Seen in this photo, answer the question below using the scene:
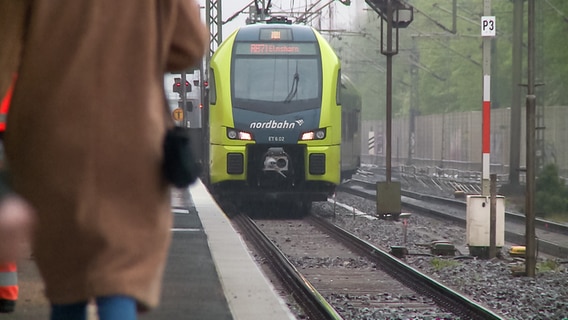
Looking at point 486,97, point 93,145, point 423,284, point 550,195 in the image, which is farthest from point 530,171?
point 550,195

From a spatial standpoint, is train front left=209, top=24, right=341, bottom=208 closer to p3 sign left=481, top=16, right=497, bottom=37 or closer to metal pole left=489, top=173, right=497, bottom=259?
p3 sign left=481, top=16, right=497, bottom=37

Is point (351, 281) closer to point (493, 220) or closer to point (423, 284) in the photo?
point (423, 284)

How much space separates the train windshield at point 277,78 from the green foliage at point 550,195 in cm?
695

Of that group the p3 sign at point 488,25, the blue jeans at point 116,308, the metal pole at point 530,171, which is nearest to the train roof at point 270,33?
the p3 sign at point 488,25

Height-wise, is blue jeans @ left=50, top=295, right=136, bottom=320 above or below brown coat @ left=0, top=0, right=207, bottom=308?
below

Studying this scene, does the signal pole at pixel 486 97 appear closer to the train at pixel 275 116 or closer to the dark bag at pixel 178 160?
the train at pixel 275 116

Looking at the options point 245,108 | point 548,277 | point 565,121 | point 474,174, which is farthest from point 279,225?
point 474,174

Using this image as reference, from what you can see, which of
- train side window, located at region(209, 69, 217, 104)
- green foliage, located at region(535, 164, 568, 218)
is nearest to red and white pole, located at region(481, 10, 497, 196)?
train side window, located at region(209, 69, 217, 104)

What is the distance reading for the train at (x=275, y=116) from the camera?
2011cm

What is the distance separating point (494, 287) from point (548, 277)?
1287 mm

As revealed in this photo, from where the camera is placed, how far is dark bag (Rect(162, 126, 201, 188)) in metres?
2.78

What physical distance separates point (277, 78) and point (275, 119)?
2.70ft

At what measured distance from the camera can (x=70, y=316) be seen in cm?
282

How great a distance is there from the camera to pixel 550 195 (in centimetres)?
2547
